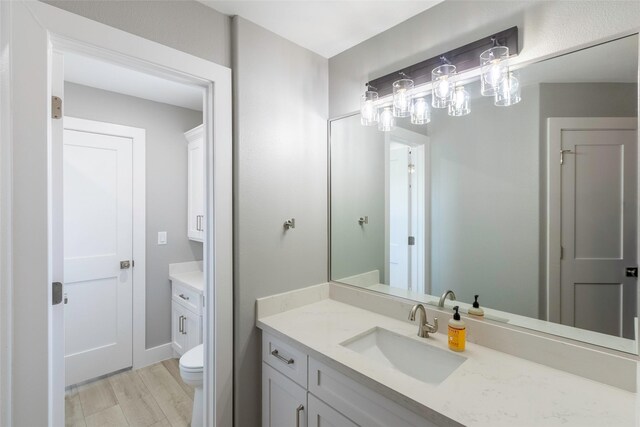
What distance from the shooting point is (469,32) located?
1.34 m

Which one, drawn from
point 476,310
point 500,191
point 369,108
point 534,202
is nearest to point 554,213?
point 534,202

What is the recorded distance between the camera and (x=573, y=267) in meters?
1.15

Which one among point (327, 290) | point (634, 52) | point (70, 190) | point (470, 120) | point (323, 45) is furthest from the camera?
point (70, 190)

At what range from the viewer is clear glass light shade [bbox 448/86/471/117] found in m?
1.38

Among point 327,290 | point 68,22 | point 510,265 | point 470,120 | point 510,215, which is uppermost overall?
point 68,22

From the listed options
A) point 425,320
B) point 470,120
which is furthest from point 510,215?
point 425,320

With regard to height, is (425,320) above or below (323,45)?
below

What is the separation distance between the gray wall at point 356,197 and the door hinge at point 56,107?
4.43 ft

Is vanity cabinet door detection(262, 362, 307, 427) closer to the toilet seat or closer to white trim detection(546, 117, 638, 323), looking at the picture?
the toilet seat

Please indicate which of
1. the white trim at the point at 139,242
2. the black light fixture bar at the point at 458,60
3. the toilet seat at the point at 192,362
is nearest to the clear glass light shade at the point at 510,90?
the black light fixture bar at the point at 458,60

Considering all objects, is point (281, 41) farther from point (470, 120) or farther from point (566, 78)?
point (566, 78)

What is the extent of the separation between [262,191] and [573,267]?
1.40 m

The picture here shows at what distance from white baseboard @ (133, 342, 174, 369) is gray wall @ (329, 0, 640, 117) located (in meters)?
2.56

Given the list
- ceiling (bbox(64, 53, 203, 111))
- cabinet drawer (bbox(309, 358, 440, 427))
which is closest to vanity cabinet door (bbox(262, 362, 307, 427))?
cabinet drawer (bbox(309, 358, 440, 427))
